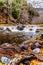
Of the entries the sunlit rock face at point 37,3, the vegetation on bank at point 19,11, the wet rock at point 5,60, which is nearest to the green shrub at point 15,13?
the vegetation on bank at point 19,11

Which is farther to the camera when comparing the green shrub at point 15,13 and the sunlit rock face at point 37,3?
the sunlit rock face at point 37,3

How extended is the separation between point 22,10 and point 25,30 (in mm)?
7943

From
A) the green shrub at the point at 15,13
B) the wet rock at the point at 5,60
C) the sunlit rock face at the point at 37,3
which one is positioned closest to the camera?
the wet rock at the point at 5,60

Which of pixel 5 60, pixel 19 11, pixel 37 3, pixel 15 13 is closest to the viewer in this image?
pixel 5 60

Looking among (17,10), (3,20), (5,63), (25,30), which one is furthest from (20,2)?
(5,63)

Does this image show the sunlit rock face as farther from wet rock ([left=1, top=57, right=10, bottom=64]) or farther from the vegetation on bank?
wet rock ([left=1, top=57, right=10, bottom=64])

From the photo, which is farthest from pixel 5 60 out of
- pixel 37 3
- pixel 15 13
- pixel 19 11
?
pixel 37 3

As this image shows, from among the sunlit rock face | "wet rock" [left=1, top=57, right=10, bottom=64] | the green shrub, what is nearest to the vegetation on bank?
the green shrub

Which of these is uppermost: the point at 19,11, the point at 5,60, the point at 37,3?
the point at 5,60

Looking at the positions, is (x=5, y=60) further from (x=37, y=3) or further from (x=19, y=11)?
(x=37, y=3)

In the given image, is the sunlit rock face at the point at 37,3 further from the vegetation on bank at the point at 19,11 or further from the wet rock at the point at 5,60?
the wet rock at the point at 5,60

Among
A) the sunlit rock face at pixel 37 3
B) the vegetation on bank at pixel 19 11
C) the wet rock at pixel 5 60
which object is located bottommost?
the sunlit rock face at pixel 37 3

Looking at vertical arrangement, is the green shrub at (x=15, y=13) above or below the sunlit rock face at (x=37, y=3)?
above

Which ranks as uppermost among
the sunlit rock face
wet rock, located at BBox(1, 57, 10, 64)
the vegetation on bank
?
wet rock, located at BBox(1, 57, 10, 64)
